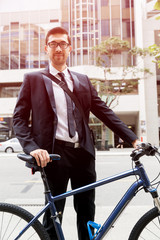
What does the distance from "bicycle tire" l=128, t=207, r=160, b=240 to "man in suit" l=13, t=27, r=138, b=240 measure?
1.61ft

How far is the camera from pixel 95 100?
87.1 inches

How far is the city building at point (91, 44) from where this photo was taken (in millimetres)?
26172

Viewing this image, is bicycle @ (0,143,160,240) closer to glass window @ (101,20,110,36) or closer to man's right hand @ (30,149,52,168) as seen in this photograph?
man's right hand @ (30,149,52,168)

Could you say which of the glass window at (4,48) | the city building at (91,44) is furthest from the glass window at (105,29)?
the glass window at (4,48)

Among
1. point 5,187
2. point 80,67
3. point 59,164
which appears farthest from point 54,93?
point 80,67

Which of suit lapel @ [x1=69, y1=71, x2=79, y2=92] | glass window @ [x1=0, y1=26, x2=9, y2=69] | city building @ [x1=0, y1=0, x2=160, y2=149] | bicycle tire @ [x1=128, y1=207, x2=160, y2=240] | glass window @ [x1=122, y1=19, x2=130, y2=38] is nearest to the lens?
bicycle tire @ [x1=128, y1=207, x2=160, y2=240]

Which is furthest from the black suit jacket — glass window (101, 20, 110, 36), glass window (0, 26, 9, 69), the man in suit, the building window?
glass window (0, 26, 9, 69)

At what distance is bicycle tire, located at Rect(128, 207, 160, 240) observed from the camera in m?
1.66

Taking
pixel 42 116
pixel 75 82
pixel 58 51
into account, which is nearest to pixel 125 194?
pixel 42 116

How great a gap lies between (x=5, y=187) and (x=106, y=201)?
2.80 m

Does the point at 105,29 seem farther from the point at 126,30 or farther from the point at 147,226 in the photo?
the point at 147,226

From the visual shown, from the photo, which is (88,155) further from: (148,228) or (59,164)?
(148,228)

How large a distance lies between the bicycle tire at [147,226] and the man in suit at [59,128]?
0.49m

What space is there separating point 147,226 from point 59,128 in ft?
3.14
